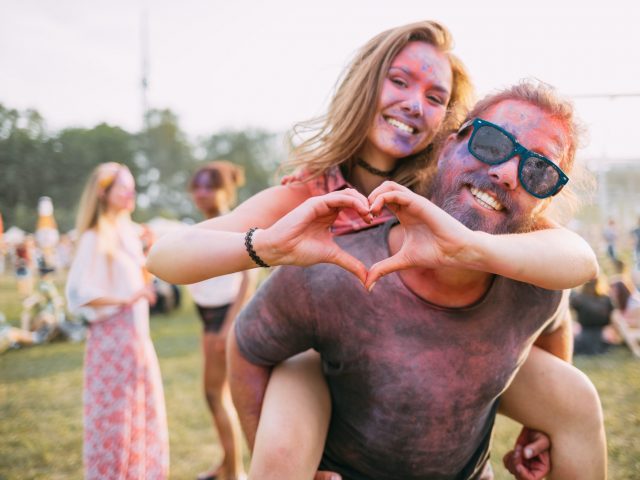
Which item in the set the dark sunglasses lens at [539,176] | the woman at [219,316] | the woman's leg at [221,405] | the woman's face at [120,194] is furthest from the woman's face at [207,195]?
the dark sunglasses lens at [539,176]

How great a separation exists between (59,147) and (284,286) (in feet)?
113

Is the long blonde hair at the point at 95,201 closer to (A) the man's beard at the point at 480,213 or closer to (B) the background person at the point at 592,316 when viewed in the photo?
(A) the man's beard at the point at 480,213

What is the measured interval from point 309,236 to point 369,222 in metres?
0.17

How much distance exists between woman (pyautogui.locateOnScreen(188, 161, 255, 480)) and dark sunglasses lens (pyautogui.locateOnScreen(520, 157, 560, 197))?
3222mm

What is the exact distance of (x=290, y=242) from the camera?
1.32 m

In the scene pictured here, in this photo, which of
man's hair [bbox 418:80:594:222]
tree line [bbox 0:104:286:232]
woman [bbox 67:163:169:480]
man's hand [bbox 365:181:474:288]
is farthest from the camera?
tree line [bbox 0:104:286:232]

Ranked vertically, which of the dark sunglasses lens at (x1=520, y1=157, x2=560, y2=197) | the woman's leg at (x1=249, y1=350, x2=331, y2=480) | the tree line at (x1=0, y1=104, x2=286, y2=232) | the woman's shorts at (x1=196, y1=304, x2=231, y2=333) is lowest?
the tree line at (x1=0, y1=104, x2=286, y2=232)

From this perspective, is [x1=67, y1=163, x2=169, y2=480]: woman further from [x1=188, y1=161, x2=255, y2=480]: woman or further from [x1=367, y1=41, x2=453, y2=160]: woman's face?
[x1=367, y1=41, x2=453, y2=160]: woman's face

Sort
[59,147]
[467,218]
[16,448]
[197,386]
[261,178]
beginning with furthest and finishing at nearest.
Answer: [261,178] < [59,147] < [197,386] < [16,448] < [467,218]

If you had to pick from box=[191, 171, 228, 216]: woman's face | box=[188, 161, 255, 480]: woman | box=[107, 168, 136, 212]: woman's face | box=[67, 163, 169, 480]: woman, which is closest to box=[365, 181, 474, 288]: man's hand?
box=[67, 163, 169, 480]: woman

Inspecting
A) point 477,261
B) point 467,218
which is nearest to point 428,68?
point 467,218

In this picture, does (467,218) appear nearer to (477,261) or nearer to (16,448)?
(477,261)

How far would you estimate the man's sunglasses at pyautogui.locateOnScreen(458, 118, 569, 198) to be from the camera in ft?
5.17

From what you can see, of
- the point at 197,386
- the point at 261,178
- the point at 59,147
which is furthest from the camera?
the point at 261,178
